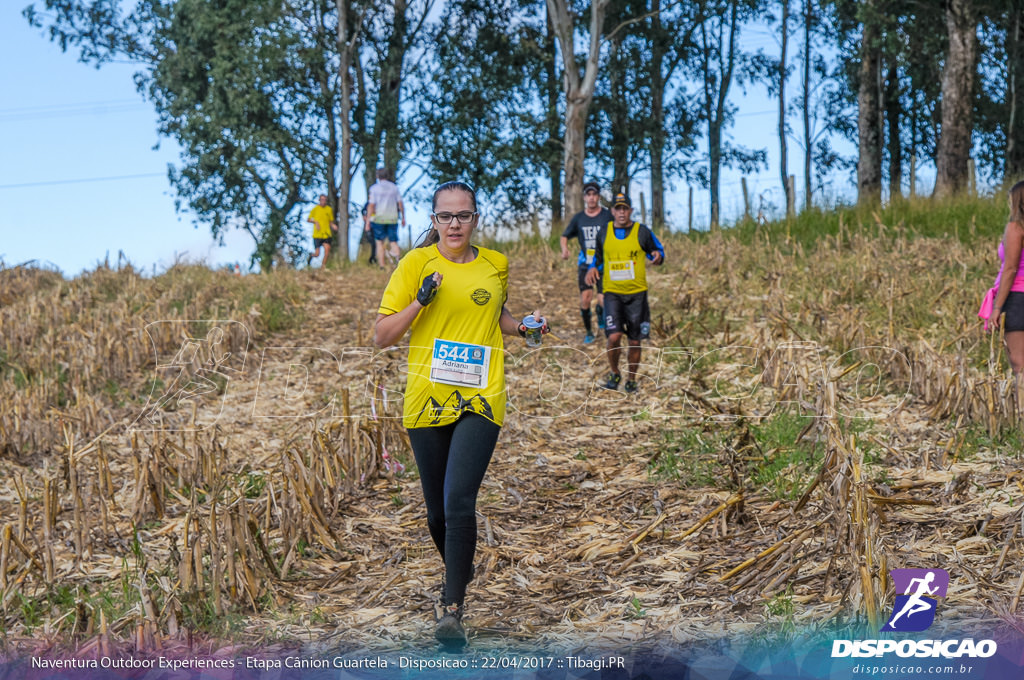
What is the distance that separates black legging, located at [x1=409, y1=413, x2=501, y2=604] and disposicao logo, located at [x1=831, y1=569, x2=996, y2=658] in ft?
5.28

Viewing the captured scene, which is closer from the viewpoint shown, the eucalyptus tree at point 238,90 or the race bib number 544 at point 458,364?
the race bib number 544 at point 458,364

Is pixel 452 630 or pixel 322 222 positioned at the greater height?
pixel 322 222

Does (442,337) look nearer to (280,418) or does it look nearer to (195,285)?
(280,418)

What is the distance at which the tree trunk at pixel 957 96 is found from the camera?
19.4 metres

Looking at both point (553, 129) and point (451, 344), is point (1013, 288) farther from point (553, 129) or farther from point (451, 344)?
point (553, 129)

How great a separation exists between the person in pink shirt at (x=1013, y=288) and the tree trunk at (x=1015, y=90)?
909 inches

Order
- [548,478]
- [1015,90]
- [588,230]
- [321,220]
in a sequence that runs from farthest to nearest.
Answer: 1. [1015,90]
2. [321,220]
3. [588,230]
4. [548,478]

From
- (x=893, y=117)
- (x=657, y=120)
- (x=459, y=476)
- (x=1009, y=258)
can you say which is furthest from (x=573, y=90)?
(x=459, y=476)

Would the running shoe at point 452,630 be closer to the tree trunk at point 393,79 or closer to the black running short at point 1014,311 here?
the black running short at point 1014,311

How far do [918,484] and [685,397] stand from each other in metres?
3.55

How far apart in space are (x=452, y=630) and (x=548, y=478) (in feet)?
11.2

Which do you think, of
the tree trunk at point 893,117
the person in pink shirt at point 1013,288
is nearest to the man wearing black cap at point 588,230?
the person in pink shirt at point 1013,288

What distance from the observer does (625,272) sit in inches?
409

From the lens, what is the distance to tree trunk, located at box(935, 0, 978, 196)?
19.4m
